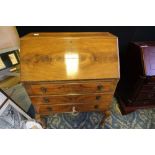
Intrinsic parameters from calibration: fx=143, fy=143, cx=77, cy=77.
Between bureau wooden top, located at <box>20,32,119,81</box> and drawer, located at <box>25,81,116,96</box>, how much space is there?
8 cm

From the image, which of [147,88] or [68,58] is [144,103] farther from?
[68,58]

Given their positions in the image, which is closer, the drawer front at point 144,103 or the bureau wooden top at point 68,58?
the bureau wooden top at point 68,58

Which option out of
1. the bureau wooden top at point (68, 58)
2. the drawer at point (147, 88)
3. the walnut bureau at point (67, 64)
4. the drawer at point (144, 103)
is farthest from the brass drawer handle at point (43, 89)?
the drawer at point (144, 103)

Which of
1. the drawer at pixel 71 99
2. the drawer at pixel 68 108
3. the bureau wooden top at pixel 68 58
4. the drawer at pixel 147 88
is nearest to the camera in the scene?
the bureau wooden top at pixel 68 58

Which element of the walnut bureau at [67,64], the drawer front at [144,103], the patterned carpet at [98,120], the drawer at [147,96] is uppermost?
the walnut bureau at [67,64]

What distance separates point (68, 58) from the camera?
50.5 inches

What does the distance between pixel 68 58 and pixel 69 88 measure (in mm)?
286

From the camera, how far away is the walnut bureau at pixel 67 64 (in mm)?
1248

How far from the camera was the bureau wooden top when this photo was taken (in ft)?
4.09

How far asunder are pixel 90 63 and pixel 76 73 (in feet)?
0.53

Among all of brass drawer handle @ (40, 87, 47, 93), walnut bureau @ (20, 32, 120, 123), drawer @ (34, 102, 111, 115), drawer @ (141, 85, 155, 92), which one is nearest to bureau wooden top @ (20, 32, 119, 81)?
walnut bureau @ (20, 32, 120, 123)

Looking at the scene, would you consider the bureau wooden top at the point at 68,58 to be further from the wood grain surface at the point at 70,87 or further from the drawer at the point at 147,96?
the drawer at the point at 147,96

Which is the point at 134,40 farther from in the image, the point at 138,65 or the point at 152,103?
the point at 152,103

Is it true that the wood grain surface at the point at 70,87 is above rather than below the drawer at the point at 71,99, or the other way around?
above
